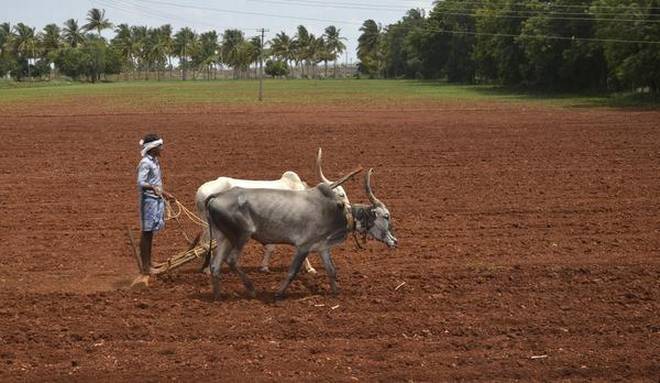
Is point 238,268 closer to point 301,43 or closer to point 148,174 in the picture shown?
point 148,174

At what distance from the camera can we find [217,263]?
9688 millimetres

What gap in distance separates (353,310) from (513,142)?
17.5m

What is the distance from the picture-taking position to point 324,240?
31.7 ft

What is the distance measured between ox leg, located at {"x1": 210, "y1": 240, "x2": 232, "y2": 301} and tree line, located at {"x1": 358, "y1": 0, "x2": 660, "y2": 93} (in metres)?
40.0

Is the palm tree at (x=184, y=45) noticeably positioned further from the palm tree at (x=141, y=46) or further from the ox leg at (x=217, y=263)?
the ox leg at (x=217, y=263)

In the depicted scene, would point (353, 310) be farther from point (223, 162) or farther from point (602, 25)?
point (602, 25)

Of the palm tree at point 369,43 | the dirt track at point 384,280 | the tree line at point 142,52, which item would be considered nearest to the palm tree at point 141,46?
the tree line at point 142,52

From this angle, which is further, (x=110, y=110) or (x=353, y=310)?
(x=110, y=110)

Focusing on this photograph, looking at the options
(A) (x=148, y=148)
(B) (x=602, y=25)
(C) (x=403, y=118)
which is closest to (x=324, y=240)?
(A) (x=148, y=148)

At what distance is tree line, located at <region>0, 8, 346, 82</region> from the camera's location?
14150 centimetres

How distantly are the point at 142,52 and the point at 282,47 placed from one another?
97.4 feet

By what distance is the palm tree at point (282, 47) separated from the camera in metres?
179

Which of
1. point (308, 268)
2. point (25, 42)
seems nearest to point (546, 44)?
point (308, 268)

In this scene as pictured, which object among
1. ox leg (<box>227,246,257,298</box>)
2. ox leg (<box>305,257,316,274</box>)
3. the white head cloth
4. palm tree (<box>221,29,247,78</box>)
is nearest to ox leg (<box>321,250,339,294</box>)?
ox leg (<box>227,246,257,298</box>)
